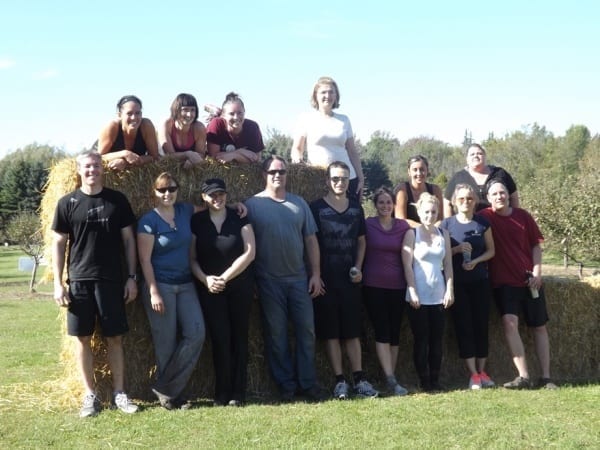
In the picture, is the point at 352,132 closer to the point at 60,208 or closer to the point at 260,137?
the point at 260,137

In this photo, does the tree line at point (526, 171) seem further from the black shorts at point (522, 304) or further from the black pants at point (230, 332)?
the black shorts at point (522, 304)

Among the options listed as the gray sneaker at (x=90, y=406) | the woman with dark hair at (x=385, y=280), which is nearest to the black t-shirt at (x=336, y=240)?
the woman with dark hair at (x=385, y=280)

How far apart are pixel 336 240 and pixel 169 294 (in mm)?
1690

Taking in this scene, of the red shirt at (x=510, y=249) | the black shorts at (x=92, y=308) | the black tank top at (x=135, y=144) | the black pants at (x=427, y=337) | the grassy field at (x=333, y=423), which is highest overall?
the black tank top at (x=135, y=144)

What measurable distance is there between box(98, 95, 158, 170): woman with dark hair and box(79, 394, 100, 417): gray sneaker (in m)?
2.08

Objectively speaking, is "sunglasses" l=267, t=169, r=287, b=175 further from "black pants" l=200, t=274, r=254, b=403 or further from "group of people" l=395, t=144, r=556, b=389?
"group of people" l=395, t=144, r=556, b=389

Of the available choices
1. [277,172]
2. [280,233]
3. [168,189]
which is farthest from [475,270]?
[168,189]

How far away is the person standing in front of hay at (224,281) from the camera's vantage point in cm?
620

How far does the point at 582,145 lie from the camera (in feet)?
181

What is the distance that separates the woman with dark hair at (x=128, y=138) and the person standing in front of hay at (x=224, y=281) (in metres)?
0.67

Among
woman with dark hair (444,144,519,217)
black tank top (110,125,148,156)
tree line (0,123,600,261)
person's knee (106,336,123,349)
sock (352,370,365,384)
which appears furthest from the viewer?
tree line (0,123,600,261)

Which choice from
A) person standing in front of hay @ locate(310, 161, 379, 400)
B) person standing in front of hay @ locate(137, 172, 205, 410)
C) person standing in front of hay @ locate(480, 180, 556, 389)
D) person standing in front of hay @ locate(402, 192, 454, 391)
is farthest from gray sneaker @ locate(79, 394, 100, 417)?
person standing in front of hay @ locate(480, 180, 556, 389)

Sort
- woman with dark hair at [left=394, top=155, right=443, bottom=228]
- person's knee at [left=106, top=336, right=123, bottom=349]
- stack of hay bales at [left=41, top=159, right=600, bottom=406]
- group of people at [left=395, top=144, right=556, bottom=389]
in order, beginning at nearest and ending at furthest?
person's knee at [left=106, top=336, right=123, bottom=349]
stack of hay bales at [left=41, top=159, right=600, bottom=406]
group of people at [left=395, top=144, right=556, bottom=389]
woman with dark hair at [left=394, top=155, right=443, bottom=228]

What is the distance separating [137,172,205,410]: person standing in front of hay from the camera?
20.0 feet
